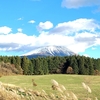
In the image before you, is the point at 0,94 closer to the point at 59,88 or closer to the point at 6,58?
the point at 59,88

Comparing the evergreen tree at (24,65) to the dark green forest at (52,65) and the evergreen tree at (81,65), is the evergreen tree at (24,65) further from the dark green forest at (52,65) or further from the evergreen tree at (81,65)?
the evergreen tree at (81,65)

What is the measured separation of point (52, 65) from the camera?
10806 cm

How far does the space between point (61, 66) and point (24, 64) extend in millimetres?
18511

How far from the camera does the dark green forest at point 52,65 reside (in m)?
98.0

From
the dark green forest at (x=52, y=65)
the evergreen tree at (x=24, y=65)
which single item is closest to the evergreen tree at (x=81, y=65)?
the dark green forest at (x=52, y=65)

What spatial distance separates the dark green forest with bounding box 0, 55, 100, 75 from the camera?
9800cm

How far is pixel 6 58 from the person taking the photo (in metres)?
102

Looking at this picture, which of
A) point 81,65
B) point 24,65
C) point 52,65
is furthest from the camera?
point 52,65

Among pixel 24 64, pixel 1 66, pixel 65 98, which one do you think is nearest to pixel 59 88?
pixel 65 98

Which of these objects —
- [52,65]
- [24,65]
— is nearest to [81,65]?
[52,65]

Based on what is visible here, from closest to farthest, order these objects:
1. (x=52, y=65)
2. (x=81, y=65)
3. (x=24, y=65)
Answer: (x=24, y=65) → (x=81, y=65) → (x=52, y=65)

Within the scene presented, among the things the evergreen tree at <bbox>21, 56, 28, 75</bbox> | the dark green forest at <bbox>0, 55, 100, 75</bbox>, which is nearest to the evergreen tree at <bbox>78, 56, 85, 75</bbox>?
the dark green forest at <bbox>0, 55, 100, 75</bbox>

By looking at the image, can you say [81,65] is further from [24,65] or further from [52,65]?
[24,65]

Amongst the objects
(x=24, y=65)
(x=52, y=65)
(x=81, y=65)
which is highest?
(x=24, y=65)
